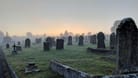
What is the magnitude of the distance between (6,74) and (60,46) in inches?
608

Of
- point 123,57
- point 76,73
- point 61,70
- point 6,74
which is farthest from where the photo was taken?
point 6,74

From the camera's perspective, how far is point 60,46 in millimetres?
34875

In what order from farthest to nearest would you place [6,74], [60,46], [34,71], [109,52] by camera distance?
[60,46]
[109,52]
[6,74]
[34,71]

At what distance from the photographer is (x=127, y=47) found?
1453cm

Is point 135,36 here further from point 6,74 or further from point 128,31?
point 6,74

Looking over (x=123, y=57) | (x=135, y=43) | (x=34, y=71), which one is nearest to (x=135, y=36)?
(x=135, y=43)

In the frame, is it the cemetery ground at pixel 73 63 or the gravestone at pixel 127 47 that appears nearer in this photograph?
the gravestone at pixel 127 47

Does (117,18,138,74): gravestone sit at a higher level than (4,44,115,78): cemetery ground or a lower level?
higher

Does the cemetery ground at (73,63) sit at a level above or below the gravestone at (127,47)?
below

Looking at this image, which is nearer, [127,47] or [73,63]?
[127,47]

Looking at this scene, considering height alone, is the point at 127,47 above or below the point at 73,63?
above

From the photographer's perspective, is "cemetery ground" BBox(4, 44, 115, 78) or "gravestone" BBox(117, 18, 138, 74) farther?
"cemetery ground" BBox(4, 44, 115, 78)

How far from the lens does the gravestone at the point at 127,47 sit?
46.8 feet

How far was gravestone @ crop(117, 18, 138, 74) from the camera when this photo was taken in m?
14.3
